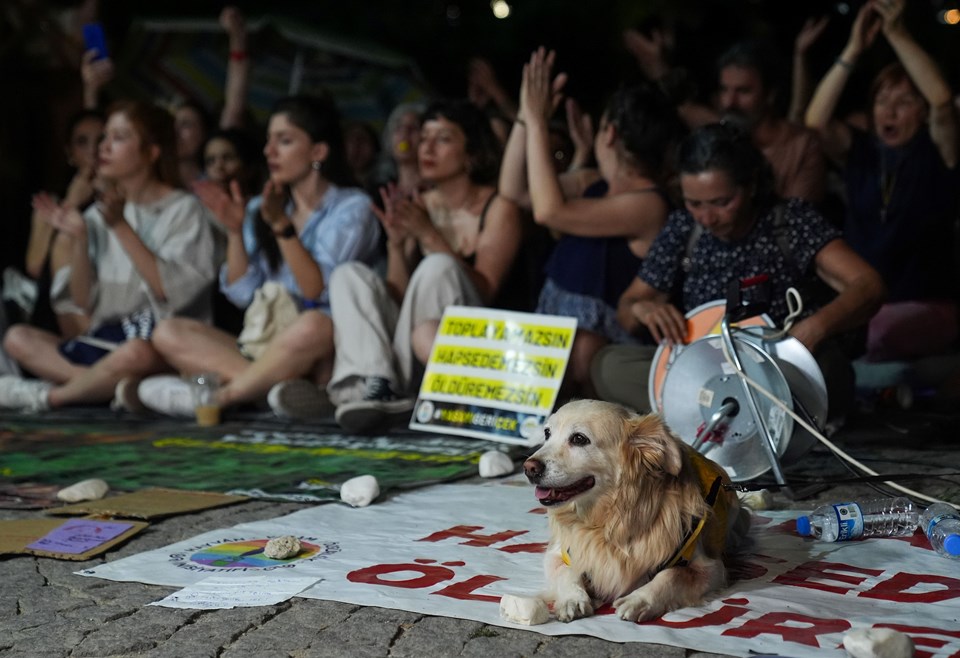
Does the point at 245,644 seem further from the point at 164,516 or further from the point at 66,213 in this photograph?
the point at 66,213

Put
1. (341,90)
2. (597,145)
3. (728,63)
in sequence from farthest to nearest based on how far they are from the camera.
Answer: (341,90) < (728,63) < (597,145)

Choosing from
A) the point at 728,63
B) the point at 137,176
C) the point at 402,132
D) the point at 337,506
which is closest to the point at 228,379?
the point at 137,176

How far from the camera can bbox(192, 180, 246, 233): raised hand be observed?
19.9ft

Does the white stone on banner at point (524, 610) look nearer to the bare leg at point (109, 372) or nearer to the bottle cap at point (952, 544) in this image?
the bottle cap at point (952, 544)

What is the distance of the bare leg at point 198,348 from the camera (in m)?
6.02

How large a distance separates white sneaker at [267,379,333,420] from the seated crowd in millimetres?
16

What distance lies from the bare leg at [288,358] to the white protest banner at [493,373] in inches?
25.5

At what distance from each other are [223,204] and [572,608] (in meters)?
4.15

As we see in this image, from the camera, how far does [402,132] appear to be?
697 cm

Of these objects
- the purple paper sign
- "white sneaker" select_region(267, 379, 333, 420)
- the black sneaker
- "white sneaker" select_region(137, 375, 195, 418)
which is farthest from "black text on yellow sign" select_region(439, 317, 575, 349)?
the purple paper sign

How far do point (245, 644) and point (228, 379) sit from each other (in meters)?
3.78

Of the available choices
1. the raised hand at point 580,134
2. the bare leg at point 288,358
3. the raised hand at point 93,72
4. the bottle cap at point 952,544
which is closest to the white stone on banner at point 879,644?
the bottle cap at point 952,544

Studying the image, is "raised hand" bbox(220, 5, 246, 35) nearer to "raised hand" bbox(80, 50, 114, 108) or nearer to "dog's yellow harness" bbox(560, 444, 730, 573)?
"raised hand" bbox(80, 50, 114, 108)

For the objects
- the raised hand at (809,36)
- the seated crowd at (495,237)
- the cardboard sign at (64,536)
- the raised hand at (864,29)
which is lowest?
the cardboard sign at (64,536)
